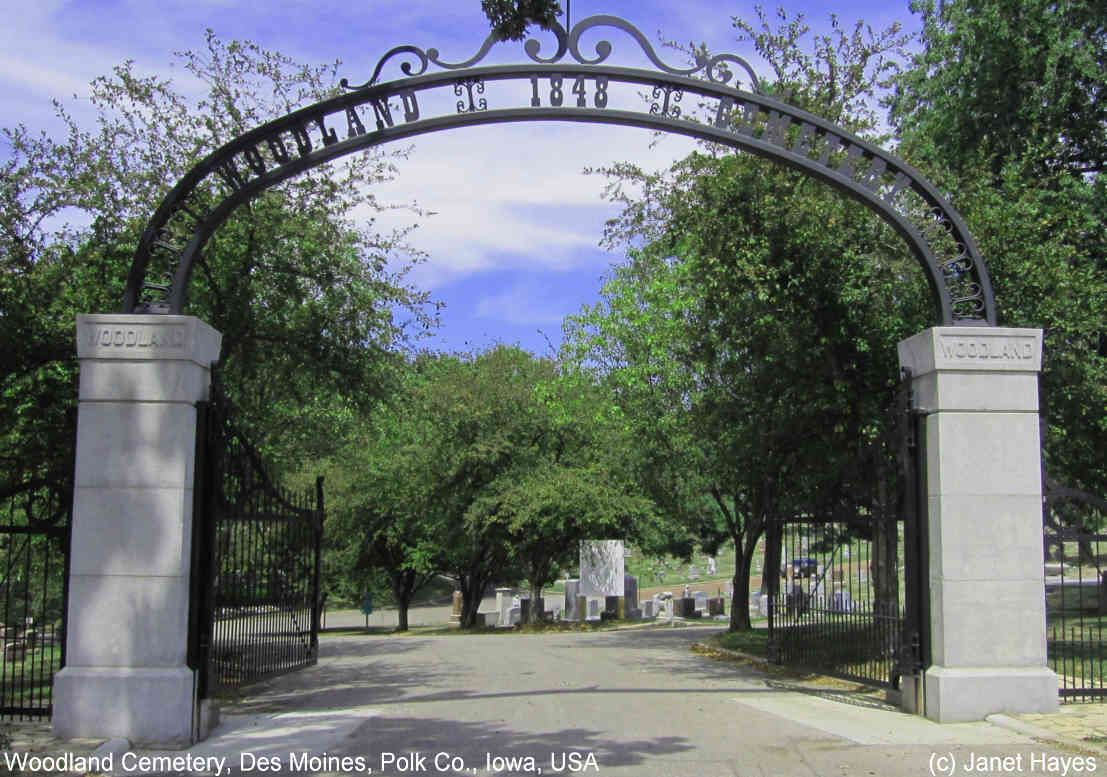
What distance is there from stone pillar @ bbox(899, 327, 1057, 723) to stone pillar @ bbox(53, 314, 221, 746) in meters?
6.47

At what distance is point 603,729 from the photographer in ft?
29.8

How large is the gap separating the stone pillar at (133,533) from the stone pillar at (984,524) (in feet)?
21.2

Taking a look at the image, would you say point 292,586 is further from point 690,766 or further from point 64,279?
point 690,766

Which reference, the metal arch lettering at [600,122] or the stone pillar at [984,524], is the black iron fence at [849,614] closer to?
the stone pillar at [984,524]

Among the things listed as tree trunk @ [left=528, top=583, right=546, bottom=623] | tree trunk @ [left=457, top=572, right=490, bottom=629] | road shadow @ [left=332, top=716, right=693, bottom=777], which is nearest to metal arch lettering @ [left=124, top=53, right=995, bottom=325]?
road shadow @ [left=332, top=716, right=693, bottom=777]

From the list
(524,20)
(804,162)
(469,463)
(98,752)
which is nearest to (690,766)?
(98,752)

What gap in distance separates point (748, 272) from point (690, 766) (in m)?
6.32

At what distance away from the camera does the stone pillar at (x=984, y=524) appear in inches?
366

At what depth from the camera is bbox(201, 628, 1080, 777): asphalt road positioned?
7.61 m

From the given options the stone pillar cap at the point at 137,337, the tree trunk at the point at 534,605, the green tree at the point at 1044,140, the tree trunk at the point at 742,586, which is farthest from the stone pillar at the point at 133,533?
the tree trunk at the point at 534,605

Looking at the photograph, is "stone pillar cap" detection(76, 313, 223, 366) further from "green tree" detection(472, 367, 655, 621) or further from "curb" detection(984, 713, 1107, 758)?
"green tree" detection(472, 367, 655, 621)

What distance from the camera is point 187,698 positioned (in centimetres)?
862

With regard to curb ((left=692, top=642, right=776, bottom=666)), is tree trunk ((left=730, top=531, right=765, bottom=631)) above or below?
above

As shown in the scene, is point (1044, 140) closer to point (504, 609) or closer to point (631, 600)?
point (631, 600)
